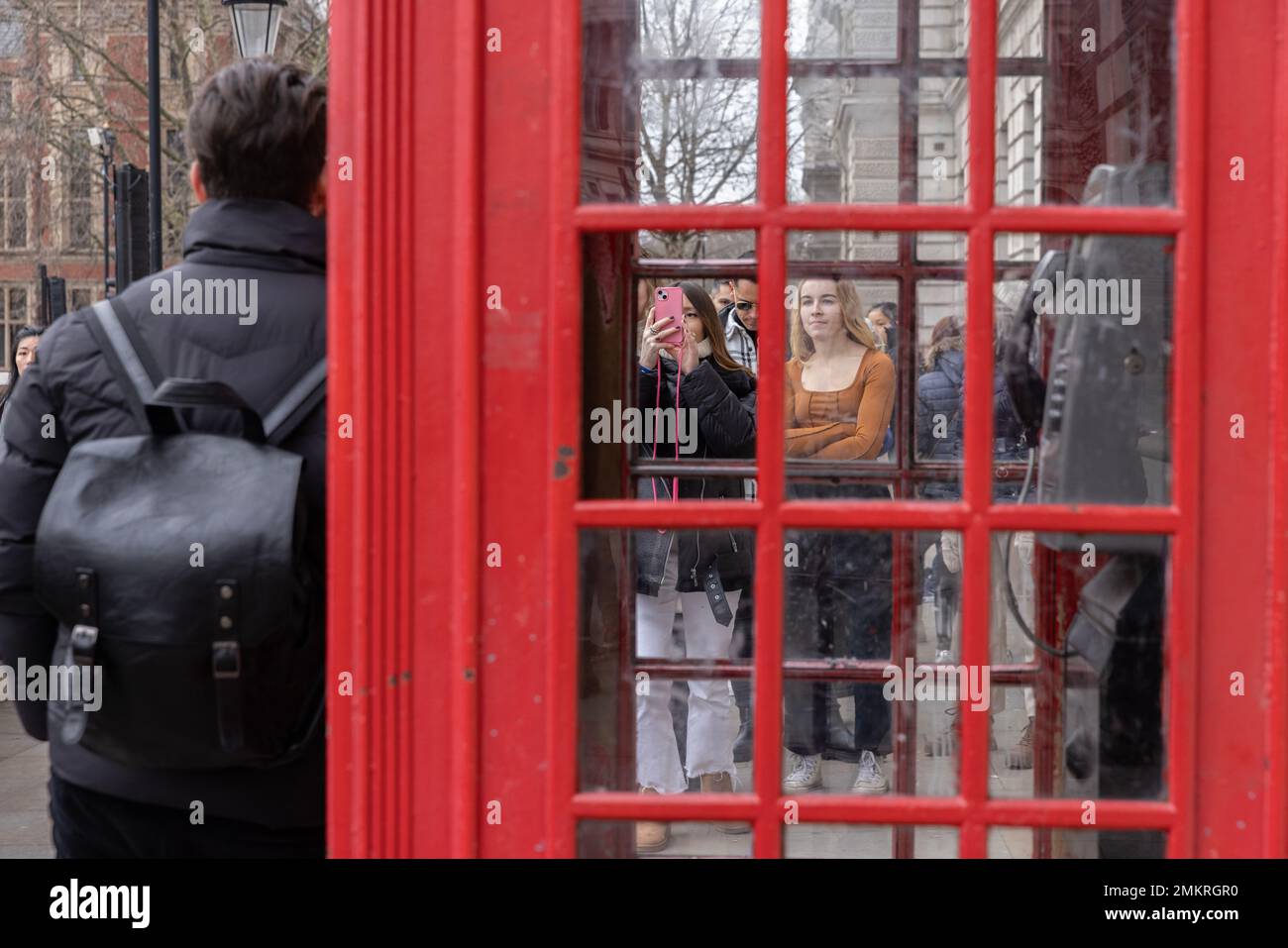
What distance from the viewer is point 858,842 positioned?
8.65ft

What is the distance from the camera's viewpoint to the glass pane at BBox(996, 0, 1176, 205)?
6.49ft

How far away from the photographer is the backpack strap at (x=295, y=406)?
6.81ft

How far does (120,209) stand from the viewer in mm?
10305

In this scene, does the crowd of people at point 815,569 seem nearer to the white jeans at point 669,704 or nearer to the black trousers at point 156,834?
the white jeans at point 669,704

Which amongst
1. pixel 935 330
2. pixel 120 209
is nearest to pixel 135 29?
Answer: pixel 120 209

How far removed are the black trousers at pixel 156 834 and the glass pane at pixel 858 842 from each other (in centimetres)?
79

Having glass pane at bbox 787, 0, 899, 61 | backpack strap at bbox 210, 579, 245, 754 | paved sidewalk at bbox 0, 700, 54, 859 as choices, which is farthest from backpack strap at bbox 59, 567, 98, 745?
paved sidewalk at bbox 0, 700, 54, 859

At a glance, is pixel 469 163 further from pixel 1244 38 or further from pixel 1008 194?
pixel 1244 38

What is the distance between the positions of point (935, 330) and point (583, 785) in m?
1.21

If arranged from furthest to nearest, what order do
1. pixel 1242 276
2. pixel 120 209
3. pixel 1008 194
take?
pixel 120 209 → pixel 1008 194 → pixel 1242 276

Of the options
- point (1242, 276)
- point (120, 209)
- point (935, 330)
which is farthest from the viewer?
point (120, 209)

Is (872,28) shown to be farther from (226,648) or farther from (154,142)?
(154,142)

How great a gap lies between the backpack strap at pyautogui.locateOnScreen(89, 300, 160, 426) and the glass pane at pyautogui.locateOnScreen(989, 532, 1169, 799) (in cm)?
123
